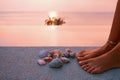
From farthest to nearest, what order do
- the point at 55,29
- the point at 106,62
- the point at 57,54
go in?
the point at 55,29, the point at 57,54, the point at 106,62

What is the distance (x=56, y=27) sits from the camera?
1.84 meters

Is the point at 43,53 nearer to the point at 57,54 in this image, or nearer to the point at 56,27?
the point at 57,54

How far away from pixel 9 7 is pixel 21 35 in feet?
1.63

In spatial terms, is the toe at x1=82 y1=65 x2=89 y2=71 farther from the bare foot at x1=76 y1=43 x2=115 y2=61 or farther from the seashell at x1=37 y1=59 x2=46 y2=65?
the seashell at x1=37 y1=59 x2=46 y2=65

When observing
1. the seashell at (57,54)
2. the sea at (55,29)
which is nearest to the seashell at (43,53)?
the seashell at (57,54)

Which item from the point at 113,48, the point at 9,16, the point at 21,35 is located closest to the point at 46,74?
the point at 113,48

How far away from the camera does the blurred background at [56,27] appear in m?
1.64

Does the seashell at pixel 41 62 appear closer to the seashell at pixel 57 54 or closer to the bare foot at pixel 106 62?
the seashell at pixel 57 54

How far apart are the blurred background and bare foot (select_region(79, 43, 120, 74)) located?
297 mm

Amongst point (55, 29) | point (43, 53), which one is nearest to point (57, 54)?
point (43, 53)

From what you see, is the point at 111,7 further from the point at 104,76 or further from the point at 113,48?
the point at 104,76

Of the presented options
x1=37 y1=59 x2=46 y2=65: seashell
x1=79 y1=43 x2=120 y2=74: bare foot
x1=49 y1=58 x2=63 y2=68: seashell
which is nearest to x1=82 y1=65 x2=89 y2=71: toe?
x1=79 y1=43 x2=120 y2=74: bare foot

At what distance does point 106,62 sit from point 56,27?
26.5 inches

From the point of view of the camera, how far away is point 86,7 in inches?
82.0
